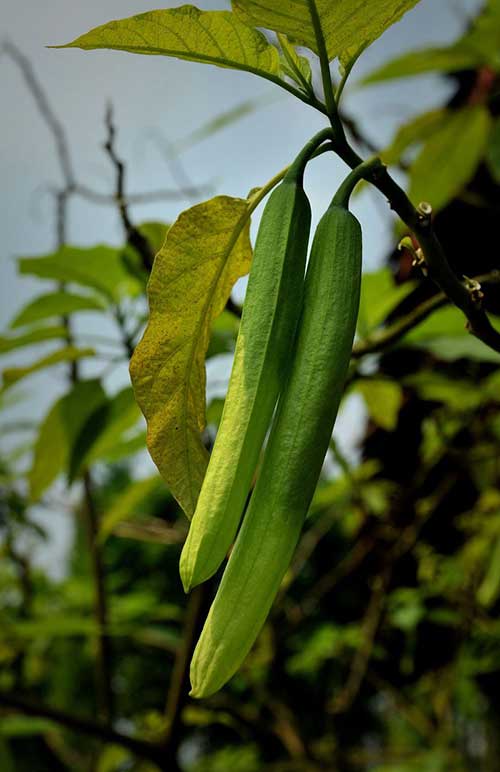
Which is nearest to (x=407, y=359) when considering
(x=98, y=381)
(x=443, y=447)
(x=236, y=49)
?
(x=443, y=447)

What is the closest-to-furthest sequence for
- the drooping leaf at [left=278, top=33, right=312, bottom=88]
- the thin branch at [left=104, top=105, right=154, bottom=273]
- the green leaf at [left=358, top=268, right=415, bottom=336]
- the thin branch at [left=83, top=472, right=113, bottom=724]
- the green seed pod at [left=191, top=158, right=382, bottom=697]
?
the green seed pod at [left=191, top=158, right=382, bottom=697]
the drooping leaf at [left=278, top=33, right=312, bottom=88]
the thin branch at [left=104, top=105, right=154, bottom=273]
the green leaf at [left=358, top=268, right=415, bottom=336]
the thin branch at [left=83, top=472, right=113, bottom=724]

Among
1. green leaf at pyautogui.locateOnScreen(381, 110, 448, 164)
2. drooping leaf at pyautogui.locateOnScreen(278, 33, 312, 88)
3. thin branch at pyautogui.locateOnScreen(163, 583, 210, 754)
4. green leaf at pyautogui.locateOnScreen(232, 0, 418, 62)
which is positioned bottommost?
thin branch at pyautogui.locateOnScreen(163, 583, 210, 754)

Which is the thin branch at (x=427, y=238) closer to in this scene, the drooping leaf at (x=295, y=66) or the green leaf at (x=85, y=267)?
the drooping leaf at (x=295, y=66)

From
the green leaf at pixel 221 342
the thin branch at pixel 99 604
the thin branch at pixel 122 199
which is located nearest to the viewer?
the thin branch at pixel 122 199

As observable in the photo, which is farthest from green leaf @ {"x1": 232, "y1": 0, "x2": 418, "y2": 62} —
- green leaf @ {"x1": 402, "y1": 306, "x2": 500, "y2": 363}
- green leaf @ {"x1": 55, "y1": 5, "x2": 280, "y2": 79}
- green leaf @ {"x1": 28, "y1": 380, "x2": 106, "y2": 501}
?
green leaf @ {"x1": 28, "y1": 380, "x2": 106, "y2": 501}

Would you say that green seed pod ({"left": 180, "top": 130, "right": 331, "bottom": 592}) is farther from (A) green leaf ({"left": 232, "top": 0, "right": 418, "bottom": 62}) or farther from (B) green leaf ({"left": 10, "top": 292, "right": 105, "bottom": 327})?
(B) green leaf ({"left": 10, "top": 292, "right": 105, "bottom": 327})

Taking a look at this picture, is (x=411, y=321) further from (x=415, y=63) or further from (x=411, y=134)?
(x=411, y=134)

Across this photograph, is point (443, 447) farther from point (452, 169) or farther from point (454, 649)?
point (454, 649)

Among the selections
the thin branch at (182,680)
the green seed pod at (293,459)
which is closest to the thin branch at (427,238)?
the green seed pod at (293,459)
